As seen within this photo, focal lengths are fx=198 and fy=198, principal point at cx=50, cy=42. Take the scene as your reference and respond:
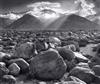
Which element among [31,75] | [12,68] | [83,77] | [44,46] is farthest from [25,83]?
[44,46]

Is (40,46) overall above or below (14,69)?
above

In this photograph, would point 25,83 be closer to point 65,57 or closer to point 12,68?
point 12,68

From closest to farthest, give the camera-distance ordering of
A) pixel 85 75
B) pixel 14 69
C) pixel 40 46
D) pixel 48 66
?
pixel 85 75 → pixel 48 66 → pixel 14 69 → pixel 40 46

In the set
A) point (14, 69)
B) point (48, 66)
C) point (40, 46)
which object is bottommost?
point (14, 69)

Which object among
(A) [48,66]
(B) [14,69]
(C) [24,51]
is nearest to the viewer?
(A) [48,66]

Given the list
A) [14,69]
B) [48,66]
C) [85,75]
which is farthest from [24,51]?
[85,75]

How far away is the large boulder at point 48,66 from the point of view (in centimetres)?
691

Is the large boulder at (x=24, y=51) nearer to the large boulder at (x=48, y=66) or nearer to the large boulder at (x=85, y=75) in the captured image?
the large boulder at (x=48, y=66)

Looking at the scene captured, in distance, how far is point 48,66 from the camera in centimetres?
690

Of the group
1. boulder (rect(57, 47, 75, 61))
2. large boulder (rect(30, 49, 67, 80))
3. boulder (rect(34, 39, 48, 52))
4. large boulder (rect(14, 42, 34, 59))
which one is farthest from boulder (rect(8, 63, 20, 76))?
boulder (rect(34, 39, 48, 52))

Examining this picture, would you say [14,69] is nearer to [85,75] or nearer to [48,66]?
[48,66]

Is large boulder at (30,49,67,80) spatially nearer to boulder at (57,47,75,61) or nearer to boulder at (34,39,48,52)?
boulder at (57,47,75,61)

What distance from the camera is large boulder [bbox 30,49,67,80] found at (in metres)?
6.91

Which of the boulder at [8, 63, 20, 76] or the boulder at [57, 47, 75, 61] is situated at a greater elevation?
the boulder at [57, 47, 75, 61]
